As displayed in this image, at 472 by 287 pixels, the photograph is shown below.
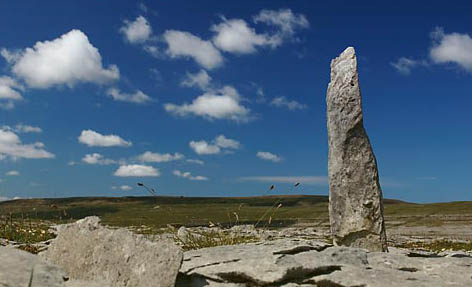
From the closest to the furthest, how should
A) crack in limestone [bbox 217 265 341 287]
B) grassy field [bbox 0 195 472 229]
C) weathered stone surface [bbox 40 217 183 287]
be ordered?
1. weathered stone surface [bbox 40 217 183 287]
2. crack in limestone [bbox 217 265 341 287]
3. grassy field [bbox 0 195 472 229]

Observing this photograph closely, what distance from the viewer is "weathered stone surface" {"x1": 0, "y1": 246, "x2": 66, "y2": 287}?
6.00 metres

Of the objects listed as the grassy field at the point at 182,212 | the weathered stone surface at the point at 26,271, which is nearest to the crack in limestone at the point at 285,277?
the weathered stone surface at the point at 26,271

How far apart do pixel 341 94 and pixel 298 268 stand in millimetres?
5542

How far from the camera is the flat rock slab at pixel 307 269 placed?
22.3 feet

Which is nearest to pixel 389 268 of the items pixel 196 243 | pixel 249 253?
pixel 249 253

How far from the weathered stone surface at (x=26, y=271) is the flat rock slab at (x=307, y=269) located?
1.77 meters

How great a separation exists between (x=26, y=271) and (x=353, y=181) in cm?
722

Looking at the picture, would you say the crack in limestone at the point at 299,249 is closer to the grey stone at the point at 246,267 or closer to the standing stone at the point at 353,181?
the grey stone at the point at 246,267

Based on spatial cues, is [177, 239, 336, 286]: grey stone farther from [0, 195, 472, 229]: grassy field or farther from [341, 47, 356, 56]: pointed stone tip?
[341, 47, 356, 56]: pointed stone tip

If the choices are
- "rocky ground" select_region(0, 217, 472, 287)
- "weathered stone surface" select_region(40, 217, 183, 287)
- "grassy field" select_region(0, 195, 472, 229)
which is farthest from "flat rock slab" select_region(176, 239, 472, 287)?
"grassy field" select_region(0, 195, 472, 229)

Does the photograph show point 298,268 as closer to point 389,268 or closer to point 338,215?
point 389,268

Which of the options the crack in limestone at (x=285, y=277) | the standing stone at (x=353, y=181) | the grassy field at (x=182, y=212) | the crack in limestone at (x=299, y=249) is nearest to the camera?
the crack in limestone at (x=285, y=277)

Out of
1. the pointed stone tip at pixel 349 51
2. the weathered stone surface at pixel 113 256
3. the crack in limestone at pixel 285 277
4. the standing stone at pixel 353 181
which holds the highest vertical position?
the pointed stone tip at pixel 349 51

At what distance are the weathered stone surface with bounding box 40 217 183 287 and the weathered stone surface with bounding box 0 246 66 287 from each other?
34 cm
